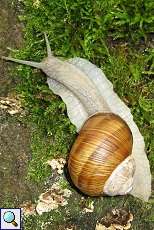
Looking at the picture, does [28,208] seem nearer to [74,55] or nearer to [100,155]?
[100,155]

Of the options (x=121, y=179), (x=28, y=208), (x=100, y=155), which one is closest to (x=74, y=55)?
(x=100, y=155)

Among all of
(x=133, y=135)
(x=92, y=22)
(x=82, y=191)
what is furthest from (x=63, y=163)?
(x=92, y=22)

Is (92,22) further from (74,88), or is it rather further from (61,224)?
(61,224)

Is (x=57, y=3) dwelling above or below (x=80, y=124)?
above

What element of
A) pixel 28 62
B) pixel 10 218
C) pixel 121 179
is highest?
pixel 28 62

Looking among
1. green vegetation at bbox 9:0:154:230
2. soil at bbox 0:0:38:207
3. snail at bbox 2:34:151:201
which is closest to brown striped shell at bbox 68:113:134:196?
snail at bbox 2:34:151:201

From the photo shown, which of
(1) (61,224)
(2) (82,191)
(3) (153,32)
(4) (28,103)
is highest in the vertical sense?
(3) (153,32)
